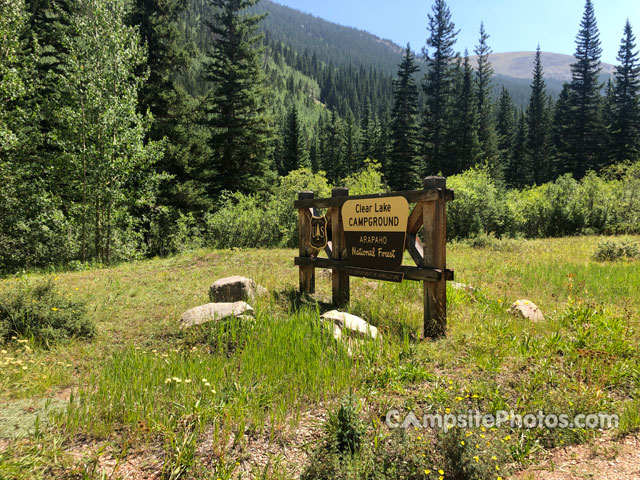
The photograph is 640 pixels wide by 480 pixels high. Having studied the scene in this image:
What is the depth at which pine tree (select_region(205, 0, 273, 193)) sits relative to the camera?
2245 centimetres

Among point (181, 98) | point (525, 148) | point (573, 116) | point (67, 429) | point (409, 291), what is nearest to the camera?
point (67, 429)

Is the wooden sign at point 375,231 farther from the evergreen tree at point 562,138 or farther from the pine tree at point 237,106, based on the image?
the evergreen tree at point 562,138

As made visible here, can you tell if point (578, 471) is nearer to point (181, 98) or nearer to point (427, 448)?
point (427, 448)

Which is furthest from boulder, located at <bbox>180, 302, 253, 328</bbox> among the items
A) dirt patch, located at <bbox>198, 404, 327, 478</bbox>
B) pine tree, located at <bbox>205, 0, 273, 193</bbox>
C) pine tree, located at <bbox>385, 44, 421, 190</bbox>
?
pine tree, located at <bbox>385, 44, 421, 190</bbox>

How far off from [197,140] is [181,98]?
7.68ft

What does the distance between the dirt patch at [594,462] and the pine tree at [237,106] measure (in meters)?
21.7

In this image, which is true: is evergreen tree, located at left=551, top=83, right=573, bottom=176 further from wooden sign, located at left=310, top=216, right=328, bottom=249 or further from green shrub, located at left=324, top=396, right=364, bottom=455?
green shrub, located at left=324, top=396, right=364, bottom=455

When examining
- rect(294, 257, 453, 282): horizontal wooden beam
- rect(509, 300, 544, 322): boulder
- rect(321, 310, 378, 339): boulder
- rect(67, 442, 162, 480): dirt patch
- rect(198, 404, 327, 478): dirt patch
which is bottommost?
rect(198, 404, 327, 478): dirt patch

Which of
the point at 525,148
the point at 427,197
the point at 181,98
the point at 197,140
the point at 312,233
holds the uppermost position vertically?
the point at 525,148

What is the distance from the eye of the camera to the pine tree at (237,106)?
2245 cm

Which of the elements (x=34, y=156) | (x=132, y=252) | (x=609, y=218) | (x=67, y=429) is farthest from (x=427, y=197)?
(x=609, y=218)

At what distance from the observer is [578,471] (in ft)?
7.86

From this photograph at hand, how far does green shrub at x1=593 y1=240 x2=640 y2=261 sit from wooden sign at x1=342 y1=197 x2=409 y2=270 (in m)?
7.84
